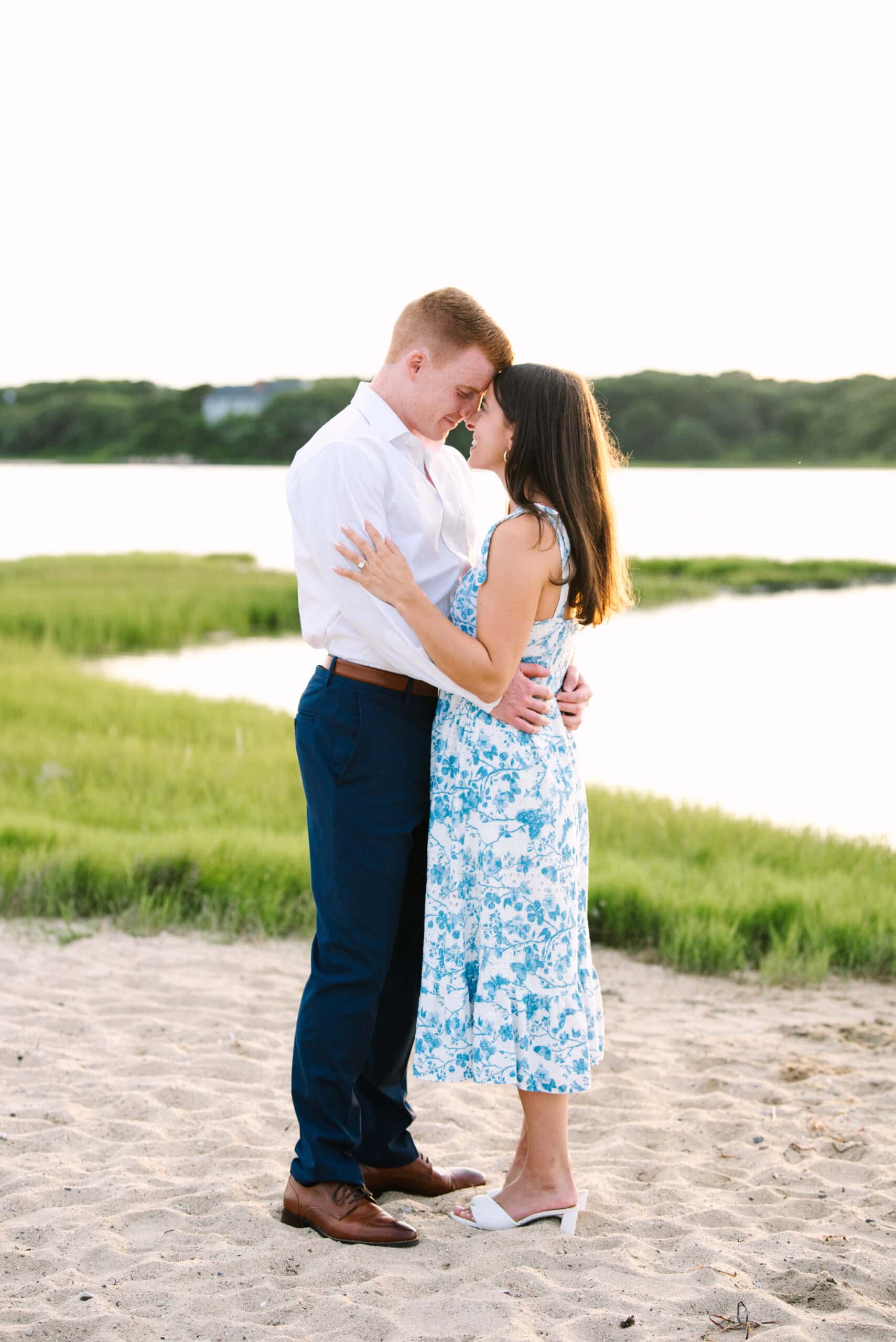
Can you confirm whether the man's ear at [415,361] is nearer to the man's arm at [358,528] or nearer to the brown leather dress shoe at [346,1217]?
the man's arm at [358,528]

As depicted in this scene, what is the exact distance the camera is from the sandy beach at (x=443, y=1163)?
2926 millimetres

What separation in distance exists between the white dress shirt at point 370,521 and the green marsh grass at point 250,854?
3.24 m

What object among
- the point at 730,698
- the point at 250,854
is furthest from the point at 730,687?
the point at 250,854

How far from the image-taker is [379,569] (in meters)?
3.09

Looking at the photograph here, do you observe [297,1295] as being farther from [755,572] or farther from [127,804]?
[755,572]

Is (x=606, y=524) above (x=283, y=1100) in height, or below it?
above

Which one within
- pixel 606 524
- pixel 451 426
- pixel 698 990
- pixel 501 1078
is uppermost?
pixel 451 426

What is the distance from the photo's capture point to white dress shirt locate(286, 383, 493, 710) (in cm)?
315

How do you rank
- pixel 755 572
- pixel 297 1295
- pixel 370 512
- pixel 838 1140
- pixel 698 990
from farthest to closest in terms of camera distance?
1. pixel 755 572
2. pixel 698 990
3. pixel 838 1140
4. pixel 370 512
5. pixel 297 1295

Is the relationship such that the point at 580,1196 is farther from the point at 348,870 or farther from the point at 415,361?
the point at 415,361

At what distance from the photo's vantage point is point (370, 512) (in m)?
3.20

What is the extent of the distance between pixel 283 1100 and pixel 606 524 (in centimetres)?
226

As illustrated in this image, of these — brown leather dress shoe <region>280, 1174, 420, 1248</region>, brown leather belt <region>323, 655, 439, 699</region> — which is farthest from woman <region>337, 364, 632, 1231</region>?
brown leather dress shoe <region>280, 1174, 420, 1248</region>

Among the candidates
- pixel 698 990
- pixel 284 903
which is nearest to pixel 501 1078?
pixel 698 990
